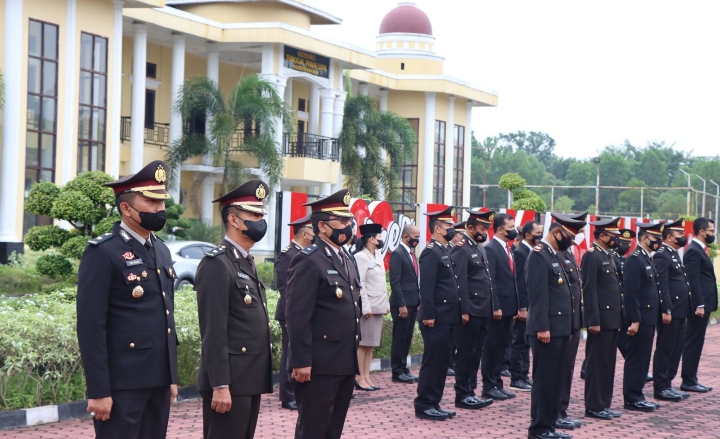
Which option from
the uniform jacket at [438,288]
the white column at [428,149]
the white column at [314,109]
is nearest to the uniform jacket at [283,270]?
the uniform jacket at [438,288]

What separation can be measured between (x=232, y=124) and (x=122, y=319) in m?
21.4

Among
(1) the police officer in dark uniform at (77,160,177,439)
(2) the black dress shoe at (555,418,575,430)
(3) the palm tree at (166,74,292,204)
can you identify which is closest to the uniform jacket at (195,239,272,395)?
(1) the police officer in dark uniform at (77,160,177,439)

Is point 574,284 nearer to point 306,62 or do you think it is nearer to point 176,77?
point 176,77

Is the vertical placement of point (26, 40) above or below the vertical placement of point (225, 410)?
above

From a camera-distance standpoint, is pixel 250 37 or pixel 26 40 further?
pixel 250 37

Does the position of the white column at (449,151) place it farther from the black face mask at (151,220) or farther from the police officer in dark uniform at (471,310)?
the black face mask at (151,220)

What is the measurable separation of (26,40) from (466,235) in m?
15.5

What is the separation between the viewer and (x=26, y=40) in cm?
2220

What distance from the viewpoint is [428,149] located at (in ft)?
130


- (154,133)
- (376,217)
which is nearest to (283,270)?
(376,217)

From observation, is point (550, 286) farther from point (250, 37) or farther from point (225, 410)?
point (250, 37)

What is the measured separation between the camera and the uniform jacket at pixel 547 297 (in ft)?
26.0

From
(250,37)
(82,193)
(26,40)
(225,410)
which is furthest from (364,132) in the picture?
(225,410)

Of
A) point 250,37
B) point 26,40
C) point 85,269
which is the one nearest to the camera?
point 85,269
